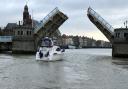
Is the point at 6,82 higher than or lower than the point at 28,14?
lower

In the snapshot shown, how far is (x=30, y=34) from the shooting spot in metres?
72.6

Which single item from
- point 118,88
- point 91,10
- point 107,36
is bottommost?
point 118,88

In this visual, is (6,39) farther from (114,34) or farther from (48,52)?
(48,52)

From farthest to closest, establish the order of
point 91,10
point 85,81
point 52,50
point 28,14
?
point 28,14, point 91,10, point 52,50, point 85,81

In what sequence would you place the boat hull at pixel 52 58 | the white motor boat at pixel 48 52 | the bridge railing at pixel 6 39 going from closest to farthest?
the boat hull at pixel 52 58
the white motor boat at pixel 48 52
the bridge railing at pixel 6 39

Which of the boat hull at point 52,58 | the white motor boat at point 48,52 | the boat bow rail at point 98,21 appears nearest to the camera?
the boat hull at point 52,58

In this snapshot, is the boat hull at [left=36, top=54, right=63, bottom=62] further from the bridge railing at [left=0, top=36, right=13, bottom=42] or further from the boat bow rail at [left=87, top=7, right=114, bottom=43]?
the bridge railing at [left=0, top=36, right=13, bottom=42]

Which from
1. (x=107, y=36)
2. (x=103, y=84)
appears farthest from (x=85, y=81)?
(x=107, y=36)

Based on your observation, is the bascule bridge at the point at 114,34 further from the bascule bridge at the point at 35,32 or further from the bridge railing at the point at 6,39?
the bridge railing at the point at 6,39

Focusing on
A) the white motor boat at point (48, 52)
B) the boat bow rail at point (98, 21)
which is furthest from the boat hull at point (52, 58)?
the boat bow rail at point (98, 21)

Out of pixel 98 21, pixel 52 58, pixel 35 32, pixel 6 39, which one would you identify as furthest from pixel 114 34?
pixel 6 39

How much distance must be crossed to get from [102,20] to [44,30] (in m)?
11.6

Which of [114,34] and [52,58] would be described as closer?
[52,58]

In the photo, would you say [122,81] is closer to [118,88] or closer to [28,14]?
[118,88]
